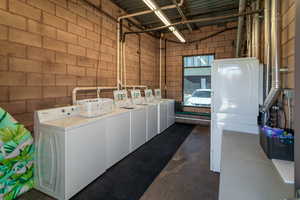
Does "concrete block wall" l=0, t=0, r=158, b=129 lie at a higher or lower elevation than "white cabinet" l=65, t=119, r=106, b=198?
higher

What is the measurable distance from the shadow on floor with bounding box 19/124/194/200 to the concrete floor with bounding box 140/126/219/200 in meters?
Answer: 0.13

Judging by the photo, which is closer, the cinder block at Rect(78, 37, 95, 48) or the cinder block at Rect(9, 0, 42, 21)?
the cinder block at Rect(9, 0, 42, 21)

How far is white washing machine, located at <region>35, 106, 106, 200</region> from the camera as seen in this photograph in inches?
73.7

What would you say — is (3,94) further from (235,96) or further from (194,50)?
(194,50)

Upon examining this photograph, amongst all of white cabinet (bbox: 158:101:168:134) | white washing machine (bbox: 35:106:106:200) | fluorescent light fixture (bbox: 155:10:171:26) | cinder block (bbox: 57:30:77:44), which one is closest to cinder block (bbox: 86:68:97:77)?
cinder block (bbox: 57:30:77:44)

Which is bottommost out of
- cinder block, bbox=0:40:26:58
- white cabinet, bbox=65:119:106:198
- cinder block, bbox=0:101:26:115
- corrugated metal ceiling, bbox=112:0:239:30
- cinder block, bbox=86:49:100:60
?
white cabinet, bbox=65:119:106:198

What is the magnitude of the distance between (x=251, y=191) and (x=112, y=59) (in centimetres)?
359

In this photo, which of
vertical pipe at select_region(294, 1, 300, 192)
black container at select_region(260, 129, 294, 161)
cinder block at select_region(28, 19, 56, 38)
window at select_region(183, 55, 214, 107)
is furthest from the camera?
window at select_region(183, 55, 214, 107)

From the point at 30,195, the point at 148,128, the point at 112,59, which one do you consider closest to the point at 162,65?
the point at 112,59

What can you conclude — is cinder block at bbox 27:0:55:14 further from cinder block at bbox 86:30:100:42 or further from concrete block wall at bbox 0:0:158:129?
cinder block at bbox 86:30:100:42

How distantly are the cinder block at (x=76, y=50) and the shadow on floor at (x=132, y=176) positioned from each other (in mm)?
2132

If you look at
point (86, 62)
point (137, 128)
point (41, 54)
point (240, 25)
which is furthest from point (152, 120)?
point (240, 25)

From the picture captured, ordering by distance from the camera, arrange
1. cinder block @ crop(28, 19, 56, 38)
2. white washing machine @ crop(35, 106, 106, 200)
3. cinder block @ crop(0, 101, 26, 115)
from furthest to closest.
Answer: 1. cinder block @ crop(28, 19, 56, 38)
2. cinder block @ crop(0, 101, 26, 115)
3. white washing machine @ crop(35, 106, 106, 200)

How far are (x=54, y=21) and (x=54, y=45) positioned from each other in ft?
1.21
